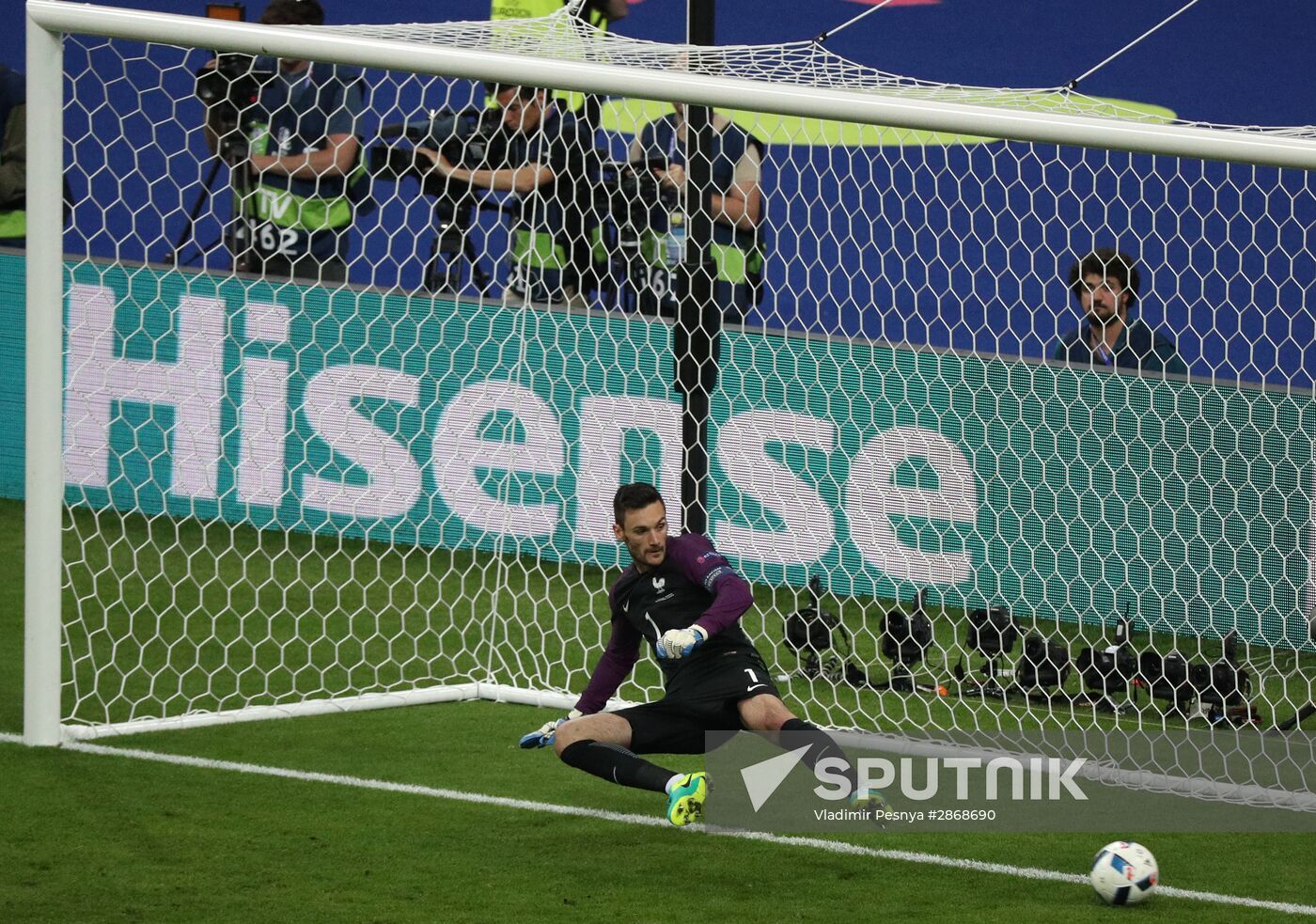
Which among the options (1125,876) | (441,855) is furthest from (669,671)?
(1125,876)

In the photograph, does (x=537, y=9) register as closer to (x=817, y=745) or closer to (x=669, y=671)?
(x=669, y=671)

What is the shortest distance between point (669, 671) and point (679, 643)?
2.09ft

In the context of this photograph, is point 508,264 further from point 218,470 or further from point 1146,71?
point 1146,71

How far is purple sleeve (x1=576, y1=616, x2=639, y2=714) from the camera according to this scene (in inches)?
205

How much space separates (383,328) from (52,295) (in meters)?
3.13

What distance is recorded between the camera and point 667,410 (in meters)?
8.20

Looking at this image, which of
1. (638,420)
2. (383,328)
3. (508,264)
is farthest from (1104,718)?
(383,328)

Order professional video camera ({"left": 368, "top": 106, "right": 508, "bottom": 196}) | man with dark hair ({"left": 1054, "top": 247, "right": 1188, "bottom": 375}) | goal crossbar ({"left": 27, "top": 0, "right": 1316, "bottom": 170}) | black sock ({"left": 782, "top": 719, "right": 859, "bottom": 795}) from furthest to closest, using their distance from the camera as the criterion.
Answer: professional video camera ({"left": 368, "top": 106, "right": 508, "bottom": 196}) → man with dark hair ({"left": 1054, "top": 247, "right": 1188, "bottom": 375}) → goal crossbar ({"left": 27, "top": 0, "right": 1316, "bottom": 170}) → black sock ({"left": 782, "top": 719, "right": 859, "bottom": 795})

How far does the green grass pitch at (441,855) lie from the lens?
4211 mm

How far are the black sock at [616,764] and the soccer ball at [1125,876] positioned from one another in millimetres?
1110

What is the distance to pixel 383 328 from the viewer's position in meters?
8.56

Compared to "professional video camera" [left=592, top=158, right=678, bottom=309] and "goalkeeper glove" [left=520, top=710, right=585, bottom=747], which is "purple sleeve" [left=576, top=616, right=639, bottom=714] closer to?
"goalkeeper glove" [left=520, top=710, right=585, bottom=747]

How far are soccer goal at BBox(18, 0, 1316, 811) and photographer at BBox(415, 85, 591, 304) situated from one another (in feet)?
0.13

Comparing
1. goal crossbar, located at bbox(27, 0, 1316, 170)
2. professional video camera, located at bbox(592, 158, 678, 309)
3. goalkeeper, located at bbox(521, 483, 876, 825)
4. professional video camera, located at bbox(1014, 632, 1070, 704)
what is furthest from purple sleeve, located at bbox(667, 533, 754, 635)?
professional video camera, located at bbox(592, 158, 678, 309)
